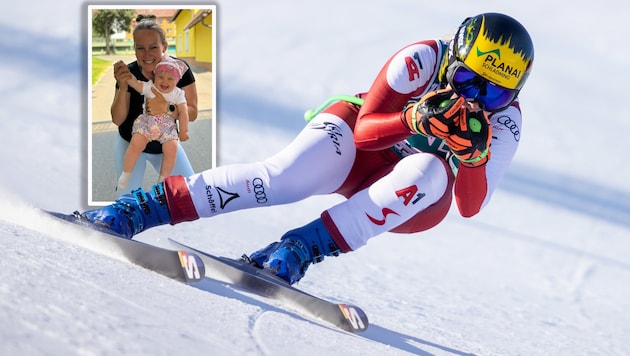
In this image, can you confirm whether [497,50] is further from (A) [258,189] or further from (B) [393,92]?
(A) [258,189]

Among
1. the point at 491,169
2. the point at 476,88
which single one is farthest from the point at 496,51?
the point at 491,169

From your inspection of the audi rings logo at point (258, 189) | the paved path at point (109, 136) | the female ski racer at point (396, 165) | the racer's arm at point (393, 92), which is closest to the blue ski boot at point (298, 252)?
the female ski racer at point (396, 165)

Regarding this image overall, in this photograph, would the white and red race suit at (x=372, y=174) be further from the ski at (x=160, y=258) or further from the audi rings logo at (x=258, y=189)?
the ski at (x=160, y=258)

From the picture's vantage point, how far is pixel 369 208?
2.61 metres

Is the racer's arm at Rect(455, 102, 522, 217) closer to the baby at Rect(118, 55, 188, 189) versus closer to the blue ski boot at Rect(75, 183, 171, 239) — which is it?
the blue ski boot at Rect(75, 183, 171, 239)

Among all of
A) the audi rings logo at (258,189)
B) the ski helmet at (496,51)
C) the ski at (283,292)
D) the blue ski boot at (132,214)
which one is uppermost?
the ski helmet at (496,51)

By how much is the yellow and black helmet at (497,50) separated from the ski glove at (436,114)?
5.3 inches

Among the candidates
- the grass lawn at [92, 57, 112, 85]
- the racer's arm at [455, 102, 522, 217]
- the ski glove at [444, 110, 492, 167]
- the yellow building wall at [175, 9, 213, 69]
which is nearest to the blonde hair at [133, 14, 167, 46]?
the yellow building wall at [175, 9, 213, 69]

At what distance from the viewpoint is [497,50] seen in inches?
101

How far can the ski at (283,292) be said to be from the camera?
241cm

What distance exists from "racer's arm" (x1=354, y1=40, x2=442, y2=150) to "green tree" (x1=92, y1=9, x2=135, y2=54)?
8.48 ft

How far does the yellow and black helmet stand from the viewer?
2561mm

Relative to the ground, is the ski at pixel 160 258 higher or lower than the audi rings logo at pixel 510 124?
lower

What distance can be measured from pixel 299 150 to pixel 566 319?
175 centimetres
